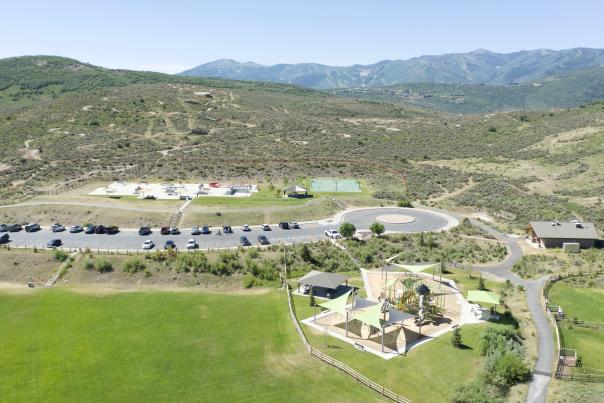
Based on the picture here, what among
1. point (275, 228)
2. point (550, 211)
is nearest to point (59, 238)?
point (275, 228)

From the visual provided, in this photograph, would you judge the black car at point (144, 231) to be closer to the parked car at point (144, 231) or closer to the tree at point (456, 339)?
the parked car at point (144, 231)

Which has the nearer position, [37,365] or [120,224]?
[37,365]

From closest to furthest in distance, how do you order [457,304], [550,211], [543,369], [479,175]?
[543,369] → [457,304] → [550,211] → [479,175]

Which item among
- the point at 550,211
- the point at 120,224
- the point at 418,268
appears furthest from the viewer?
the point at 550,211

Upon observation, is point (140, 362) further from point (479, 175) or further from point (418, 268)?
point (479, 175)

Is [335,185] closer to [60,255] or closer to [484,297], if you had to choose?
[484,297]

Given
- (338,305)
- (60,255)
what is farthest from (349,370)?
(60,255)
